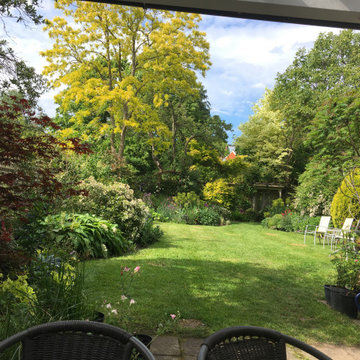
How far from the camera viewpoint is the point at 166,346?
2377 millimetres

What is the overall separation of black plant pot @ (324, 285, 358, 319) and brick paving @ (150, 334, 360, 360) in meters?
0.80

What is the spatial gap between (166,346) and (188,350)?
0.16 metres

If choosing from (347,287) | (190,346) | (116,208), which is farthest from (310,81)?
(190,346)

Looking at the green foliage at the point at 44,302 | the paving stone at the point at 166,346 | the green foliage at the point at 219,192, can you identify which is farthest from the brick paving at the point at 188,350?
the green foliage at the point at 219,192

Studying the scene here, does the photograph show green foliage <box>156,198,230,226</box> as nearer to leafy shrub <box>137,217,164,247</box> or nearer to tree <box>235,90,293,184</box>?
leafy shrub <box>137,217,164,247</box>

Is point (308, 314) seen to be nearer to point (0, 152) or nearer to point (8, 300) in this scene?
point (8, 300)

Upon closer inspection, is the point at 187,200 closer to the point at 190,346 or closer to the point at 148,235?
the point at 148,235

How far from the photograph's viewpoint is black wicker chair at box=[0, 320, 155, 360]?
3.47ft

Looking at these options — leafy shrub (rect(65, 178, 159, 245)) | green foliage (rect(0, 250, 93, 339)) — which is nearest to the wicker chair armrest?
green foliage (rect(0, 250, 93, 339))

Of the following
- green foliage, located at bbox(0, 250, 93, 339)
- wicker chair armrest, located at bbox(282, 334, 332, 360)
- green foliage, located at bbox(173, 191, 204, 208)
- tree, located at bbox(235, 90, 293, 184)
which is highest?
tree, located at bbox(235, 90, 293, 184)

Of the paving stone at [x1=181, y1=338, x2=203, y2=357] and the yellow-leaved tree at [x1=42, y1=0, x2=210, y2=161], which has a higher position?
the yellow-leaved tree at [x1=42, y1=0, x2=210, y2=161]

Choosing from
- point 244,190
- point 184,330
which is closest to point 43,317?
point 184,330

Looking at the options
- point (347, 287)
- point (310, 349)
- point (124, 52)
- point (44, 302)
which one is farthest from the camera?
point (124, 52)

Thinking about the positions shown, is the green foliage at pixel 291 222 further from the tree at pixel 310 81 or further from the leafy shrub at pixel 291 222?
the tree at pixel 310 81
